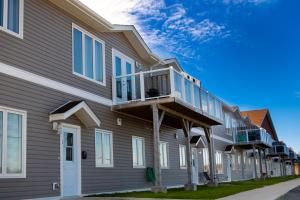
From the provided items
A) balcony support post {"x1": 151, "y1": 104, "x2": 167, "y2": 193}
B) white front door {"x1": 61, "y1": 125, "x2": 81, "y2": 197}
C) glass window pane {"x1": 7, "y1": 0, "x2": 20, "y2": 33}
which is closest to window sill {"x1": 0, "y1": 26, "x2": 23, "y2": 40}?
glass window pane {"x1": 7, "y1": 0, "x2": 20, "y2": 33}

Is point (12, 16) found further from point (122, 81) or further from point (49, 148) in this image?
point (122, 81)

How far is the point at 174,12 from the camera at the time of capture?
2733cm

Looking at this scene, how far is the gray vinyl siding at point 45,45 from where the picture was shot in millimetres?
11930

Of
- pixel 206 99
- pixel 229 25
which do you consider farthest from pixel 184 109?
pixel 229 25

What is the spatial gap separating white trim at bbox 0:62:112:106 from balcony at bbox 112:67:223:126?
91cm

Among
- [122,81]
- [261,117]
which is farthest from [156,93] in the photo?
[261,117]

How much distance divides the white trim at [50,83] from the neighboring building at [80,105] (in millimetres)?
30

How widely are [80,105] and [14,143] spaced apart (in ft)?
9.27

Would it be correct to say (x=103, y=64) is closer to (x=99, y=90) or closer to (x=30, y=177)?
(x=99, y=90)

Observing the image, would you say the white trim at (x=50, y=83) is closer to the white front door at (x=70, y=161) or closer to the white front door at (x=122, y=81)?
the white front door at (x=122, y=81)

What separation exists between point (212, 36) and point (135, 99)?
25.7 meters

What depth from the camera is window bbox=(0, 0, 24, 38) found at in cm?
1167

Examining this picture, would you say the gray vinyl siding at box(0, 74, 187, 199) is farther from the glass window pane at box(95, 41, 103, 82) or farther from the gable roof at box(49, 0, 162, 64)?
the gable roof at box(49, 0, 162, 64)

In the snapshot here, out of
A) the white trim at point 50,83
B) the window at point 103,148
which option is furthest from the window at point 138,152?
the white trim at point 50,83
